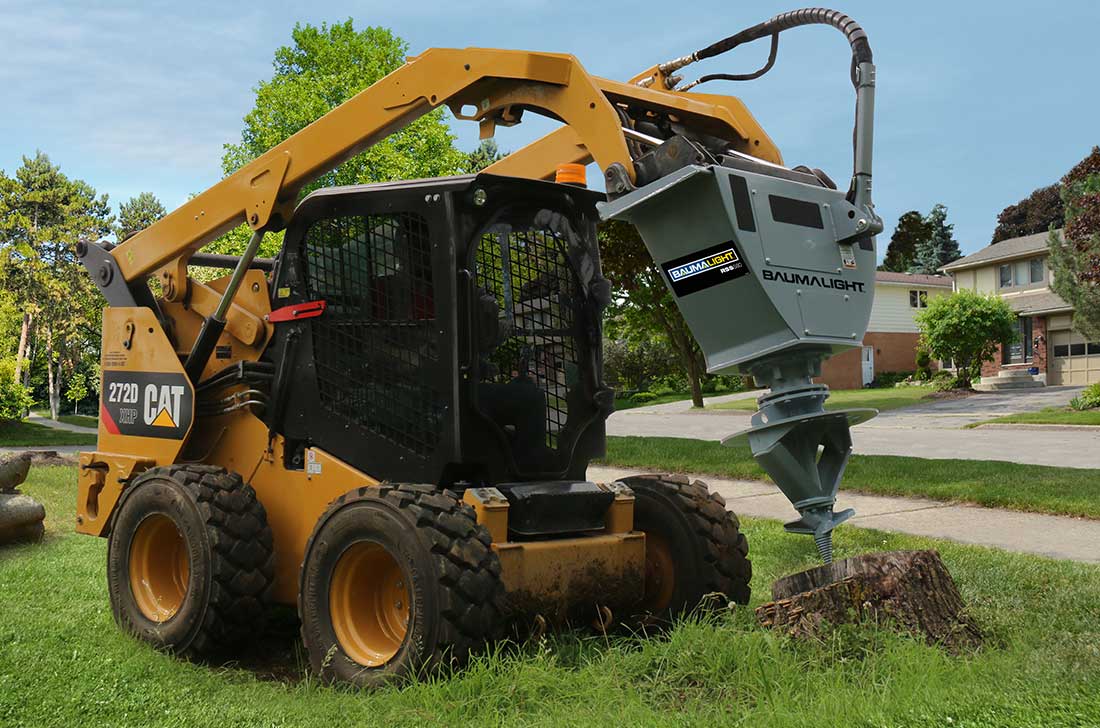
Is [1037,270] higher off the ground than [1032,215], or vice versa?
[1032,215]

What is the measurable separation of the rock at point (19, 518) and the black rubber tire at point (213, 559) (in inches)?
164

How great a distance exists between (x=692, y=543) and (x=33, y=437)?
24523mm

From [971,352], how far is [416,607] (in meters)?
33.6

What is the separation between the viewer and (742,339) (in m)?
4.30

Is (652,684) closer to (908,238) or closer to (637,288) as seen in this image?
(637,288)

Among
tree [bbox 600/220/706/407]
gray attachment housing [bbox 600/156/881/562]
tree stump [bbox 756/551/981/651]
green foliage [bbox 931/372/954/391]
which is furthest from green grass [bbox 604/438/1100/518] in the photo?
green foliage [bbox 931/372/954/391]

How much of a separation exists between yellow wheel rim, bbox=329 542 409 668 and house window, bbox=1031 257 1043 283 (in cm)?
4298

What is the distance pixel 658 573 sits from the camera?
548 cm

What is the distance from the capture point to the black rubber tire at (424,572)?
423cm

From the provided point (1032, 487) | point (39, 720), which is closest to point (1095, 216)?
point (1032, 487)

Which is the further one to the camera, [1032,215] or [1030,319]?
[1032,215]

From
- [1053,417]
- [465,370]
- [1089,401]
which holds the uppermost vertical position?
[465,370]

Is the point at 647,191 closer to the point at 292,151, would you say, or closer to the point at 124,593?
the point at 292,151

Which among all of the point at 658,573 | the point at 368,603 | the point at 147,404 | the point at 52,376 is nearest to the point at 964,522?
the point at 658,573
